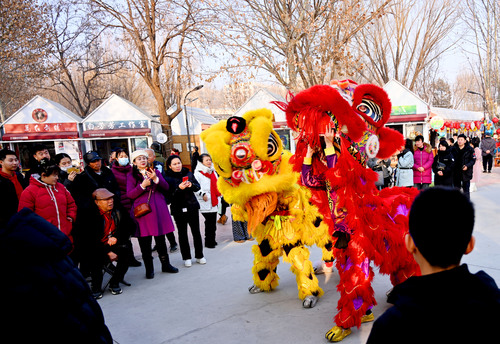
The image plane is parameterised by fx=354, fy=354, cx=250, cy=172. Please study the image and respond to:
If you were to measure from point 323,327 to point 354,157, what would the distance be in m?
1.53

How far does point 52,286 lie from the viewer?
4.82 ft

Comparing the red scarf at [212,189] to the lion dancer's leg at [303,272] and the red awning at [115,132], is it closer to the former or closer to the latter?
the lion dancer's leg at [303,272]

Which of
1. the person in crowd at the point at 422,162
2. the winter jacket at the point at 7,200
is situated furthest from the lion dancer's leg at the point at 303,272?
the person in crowd at the point at 422,162

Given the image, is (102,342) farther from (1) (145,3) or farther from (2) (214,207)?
(1) (145,3)

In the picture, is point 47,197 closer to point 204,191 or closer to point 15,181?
point 15,181

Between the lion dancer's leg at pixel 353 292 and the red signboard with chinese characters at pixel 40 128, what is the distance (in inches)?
743

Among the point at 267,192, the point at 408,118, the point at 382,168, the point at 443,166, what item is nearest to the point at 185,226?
the point at 267,192

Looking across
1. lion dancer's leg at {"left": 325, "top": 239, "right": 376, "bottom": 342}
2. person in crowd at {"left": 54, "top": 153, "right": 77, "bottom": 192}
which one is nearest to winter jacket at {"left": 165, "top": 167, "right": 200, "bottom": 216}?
person in crowd at {"left": 54, "top": 153, "right": 77, "bottom": 192}

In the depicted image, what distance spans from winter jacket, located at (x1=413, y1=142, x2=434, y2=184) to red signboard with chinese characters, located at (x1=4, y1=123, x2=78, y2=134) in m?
16.9

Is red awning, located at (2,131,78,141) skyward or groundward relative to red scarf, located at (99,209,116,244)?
skyward

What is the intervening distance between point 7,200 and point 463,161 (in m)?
8.42

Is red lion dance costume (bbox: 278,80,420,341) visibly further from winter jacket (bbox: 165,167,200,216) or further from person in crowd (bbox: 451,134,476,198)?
person in crowd (bbox: 451,134,476,198)

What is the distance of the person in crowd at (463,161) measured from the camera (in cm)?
773

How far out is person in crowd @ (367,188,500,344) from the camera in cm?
113
